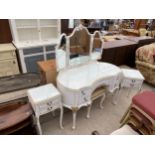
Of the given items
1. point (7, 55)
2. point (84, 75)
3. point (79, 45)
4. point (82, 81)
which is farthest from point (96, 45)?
point (7, 55)

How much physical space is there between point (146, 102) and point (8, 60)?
2846 millimetres

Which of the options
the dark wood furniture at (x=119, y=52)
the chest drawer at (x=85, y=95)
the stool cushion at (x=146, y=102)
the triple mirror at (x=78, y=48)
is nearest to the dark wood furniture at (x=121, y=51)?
the dark wood furniture at (x=119, y=52)

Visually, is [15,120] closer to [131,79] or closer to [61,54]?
[61,54]

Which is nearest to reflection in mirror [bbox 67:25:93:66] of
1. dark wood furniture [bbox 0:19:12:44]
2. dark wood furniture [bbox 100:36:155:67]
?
dark wood furniture [bbox 100:36:155:67]

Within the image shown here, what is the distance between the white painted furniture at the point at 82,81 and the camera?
6.15ft

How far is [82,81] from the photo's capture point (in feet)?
6.43

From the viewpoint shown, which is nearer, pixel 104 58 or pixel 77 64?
pixel 77 64

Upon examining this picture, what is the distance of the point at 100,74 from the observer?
2.16 m

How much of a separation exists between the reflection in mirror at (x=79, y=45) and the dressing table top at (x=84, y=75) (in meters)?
0.13

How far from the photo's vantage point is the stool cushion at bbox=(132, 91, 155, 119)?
4.27 feet

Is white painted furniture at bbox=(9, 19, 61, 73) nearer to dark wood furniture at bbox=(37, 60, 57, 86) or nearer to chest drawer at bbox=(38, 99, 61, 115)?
dark wood furniture at bbox=(37, 60, 57, 86)
